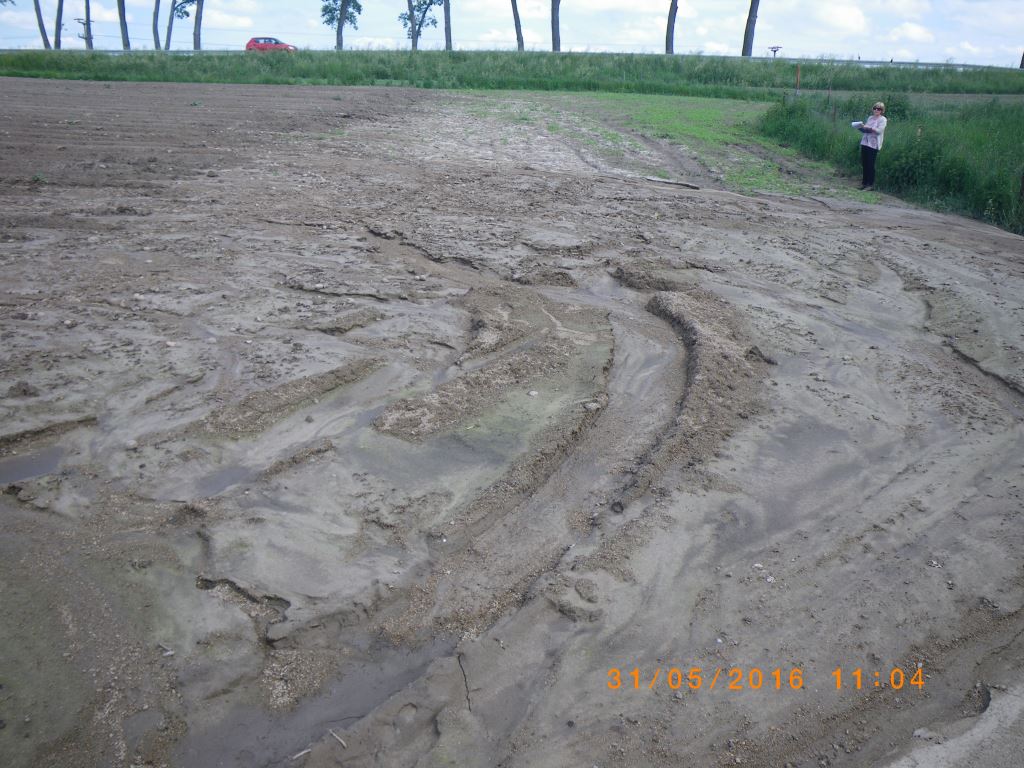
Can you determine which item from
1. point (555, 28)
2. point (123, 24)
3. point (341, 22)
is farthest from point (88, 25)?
point (555, 28)

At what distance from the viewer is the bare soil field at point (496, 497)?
301 centimetres

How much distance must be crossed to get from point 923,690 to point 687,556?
1.15m

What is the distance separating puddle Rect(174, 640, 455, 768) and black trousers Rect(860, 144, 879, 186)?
41.4ft

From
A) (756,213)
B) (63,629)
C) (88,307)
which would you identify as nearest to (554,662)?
(63,629)

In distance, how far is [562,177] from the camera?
11.9m

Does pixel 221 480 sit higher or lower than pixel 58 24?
lower

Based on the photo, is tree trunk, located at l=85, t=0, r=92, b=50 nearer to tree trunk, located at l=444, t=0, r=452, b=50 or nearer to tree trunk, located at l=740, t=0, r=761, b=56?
tree trunk, located at l=444, t=0, r=452, b=50

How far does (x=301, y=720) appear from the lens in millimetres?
2982

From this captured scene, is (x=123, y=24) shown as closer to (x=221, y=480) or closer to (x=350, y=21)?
(x=350, y=21)

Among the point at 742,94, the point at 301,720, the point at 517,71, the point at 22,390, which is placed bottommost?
the point at 301,720

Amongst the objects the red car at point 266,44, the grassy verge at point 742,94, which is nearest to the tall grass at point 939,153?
the grassy verge at point 742,94

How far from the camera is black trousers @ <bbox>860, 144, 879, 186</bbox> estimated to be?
12.9 m

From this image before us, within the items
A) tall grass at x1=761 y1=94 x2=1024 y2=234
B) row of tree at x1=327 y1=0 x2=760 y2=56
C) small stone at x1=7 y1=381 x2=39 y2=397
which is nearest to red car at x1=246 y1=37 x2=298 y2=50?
row of tree at x1=327 y1=0 x2=760 y2=56
